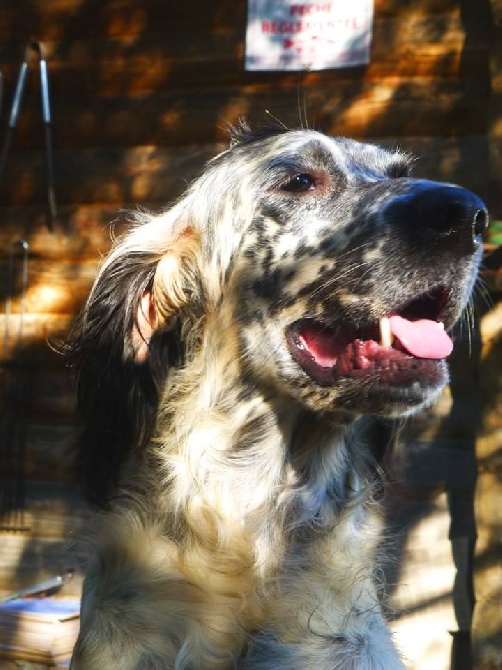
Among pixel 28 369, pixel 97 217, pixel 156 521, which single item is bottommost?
Answer: pixel 28 369

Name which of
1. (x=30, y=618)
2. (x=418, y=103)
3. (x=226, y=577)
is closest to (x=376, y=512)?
(x=226, y=577)

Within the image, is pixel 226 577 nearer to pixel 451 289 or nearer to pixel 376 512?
pixel 376 512

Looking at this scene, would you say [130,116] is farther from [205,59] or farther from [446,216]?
[446,216]

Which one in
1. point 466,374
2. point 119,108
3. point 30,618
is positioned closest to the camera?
point 30,618

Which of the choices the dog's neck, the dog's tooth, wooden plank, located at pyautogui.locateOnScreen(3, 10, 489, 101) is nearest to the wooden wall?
wooden plank, located at pyautogui.locateOnScreen(3, 10, 489, 101)

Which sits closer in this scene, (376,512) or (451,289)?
(451,289)

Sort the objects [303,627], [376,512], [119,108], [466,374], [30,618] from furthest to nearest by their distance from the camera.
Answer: [119,108]
[466,374]
[30,618]
[376,512]
[303,627]

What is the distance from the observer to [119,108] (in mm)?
4441

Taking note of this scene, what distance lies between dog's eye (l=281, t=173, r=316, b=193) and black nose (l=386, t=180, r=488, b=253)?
1.12 ft

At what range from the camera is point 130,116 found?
174 inches

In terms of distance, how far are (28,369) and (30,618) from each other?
154 cm

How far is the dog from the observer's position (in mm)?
1982

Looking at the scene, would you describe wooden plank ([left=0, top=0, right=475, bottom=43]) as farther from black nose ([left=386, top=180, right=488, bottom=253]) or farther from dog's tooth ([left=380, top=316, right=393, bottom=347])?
dog's tooth ([left=380, top=316, right=393, bottom=347])

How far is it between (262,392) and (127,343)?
1.13 feet
